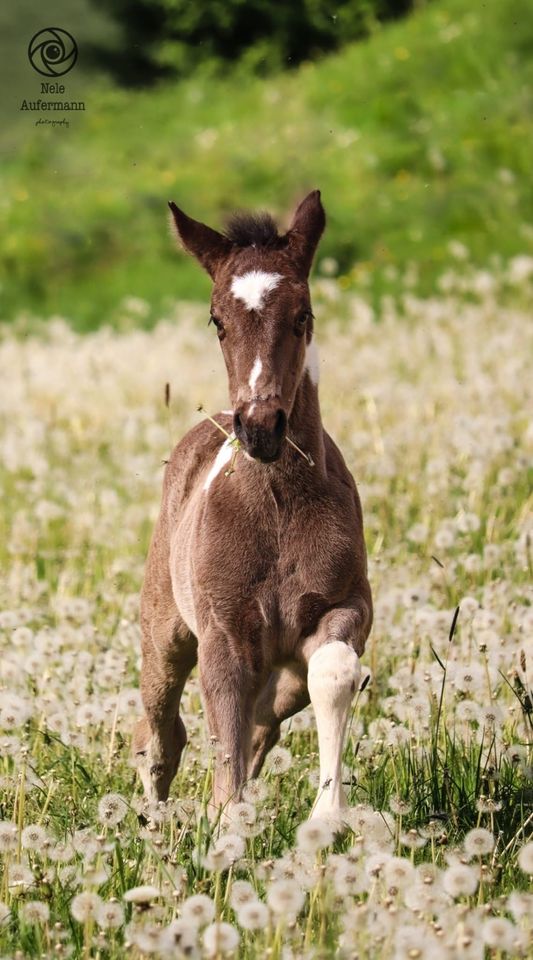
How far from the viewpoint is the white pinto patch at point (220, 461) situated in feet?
19.2

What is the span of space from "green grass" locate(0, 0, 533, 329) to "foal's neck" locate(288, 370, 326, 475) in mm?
14366

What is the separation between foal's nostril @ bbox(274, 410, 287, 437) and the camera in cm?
500

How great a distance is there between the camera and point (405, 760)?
5.74m

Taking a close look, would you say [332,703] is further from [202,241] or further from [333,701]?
[202,241]

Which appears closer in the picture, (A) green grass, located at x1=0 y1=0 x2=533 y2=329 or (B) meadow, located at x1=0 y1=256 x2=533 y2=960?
(B) meadow, located at x1=0 y1=256 x2=533 y2=960

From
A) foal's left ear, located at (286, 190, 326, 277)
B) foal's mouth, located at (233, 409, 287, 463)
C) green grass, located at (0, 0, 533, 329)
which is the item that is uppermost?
green grass, located at (0, 0, 533, 329)

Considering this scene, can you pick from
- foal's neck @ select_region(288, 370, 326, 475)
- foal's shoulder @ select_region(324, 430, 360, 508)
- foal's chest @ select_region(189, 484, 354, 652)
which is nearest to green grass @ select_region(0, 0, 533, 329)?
foal's shoulder @ select_region(324, 430, 360, 508)

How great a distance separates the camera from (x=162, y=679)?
656cm

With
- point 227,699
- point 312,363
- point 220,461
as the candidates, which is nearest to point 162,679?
point 220,461

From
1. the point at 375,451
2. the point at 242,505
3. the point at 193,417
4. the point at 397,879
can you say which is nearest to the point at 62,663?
the point at 242,505

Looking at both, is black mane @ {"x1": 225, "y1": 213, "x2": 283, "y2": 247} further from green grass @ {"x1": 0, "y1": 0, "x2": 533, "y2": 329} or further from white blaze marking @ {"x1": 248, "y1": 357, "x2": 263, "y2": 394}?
green grass @ {"x1": 0, "y1": 0, "x2": 533, "y2": 329}

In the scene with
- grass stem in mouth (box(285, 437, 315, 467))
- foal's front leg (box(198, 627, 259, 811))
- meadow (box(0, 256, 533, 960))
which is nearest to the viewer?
meadow (box(0, 256, 533, 960))

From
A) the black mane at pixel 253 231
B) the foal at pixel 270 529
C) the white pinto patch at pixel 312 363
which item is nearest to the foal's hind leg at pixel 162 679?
the foal at pixel 270 529

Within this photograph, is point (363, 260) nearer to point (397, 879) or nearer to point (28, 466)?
point (28, 466)
